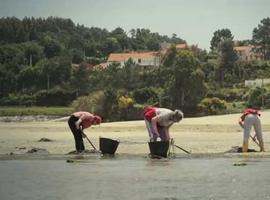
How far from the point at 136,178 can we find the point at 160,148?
5.73 metres

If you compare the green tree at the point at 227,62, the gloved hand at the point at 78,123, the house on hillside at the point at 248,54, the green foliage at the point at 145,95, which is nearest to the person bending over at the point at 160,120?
the gloved hand at the point at 78,123

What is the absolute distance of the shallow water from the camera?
1090 centimetres

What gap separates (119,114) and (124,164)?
69088 mm

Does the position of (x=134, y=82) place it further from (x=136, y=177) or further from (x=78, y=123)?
(x=136, y=177)

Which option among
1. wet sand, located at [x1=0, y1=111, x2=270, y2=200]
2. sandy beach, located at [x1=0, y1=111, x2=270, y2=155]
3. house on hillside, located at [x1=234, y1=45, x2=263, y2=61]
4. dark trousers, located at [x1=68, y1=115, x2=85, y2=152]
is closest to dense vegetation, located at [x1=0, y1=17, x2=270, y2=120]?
house on hillside, located at [x1=234, y1=45, x2=263, y2=61]

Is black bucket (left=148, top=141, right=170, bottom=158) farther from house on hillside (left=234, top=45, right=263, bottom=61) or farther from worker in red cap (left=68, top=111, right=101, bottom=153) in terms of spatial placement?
house on hillside (left=234, top=45, right=263, bottom=61)

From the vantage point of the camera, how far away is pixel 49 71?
453 ft

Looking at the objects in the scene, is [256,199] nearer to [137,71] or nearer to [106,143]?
[106,143]

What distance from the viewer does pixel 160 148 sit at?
1919cm

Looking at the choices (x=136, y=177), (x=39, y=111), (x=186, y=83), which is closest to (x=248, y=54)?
(x=186, y=83)

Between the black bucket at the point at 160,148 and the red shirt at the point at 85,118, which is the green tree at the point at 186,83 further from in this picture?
the black bucket at the point at 160,148

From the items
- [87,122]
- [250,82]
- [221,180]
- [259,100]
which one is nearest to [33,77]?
[250,82]

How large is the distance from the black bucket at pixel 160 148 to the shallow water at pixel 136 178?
54cm

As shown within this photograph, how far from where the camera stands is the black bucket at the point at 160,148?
19.1 meters
